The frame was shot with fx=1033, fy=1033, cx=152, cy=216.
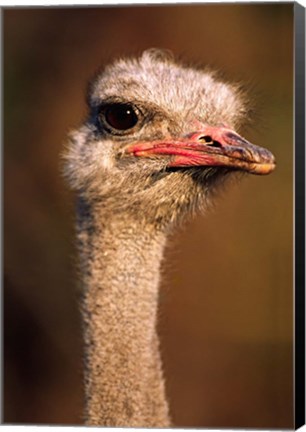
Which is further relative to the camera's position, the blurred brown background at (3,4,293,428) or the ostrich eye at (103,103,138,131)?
the blurred brown background at (3,4,293,428)

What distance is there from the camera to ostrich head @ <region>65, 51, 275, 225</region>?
2.73 meters

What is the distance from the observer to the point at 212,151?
2.63 m

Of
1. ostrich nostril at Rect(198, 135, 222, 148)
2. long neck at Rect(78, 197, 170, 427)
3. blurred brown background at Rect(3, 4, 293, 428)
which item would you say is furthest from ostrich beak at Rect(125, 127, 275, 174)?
blurred brown background at Rect(3, 4, 293, 428)

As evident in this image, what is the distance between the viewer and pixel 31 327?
3.37m

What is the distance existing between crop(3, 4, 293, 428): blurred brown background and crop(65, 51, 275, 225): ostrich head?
192 millimetres

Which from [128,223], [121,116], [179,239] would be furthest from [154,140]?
[179,239]

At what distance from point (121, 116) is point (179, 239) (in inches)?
21.2

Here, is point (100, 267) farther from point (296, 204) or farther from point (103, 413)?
point (296, 204)

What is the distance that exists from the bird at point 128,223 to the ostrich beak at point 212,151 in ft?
0.16

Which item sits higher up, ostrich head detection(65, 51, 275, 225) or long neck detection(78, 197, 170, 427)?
ostrich head detection(65, 51, 275, 225)

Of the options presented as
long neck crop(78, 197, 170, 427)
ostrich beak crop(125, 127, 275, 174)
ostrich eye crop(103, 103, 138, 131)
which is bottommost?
long neck crop(78, 197, 170, 427)

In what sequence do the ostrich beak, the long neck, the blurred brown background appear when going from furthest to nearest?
the blurred brown background, the long neck, the ostrich beak

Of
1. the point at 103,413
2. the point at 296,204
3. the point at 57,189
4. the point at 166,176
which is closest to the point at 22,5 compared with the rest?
A: the point at 57,189

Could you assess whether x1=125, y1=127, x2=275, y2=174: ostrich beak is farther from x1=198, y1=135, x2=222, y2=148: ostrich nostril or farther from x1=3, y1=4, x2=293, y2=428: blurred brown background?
x1=3, y1=4, x2=293, y2=428: blurred brown background
